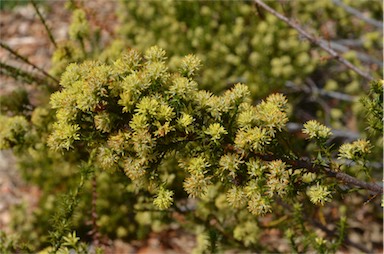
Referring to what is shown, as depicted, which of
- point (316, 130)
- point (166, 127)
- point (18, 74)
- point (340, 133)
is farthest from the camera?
point (340, 133)

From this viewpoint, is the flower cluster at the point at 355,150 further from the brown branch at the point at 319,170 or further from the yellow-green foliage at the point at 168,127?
the yellow-green foliage at the point at 168,127

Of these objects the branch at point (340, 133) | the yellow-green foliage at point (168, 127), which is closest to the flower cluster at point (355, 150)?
the yellow-green foliage at point (168, 127)

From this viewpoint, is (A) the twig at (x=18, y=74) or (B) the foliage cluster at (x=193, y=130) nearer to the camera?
(B) the foliage cluster at (x=193, y=130)

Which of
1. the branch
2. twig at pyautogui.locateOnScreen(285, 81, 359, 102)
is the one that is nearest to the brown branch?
the branch

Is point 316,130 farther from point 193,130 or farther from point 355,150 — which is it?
point 193,130

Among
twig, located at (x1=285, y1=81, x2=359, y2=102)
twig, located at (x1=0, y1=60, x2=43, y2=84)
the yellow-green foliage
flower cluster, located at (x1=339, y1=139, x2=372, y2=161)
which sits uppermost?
twig, located at (x1=285, y1=81, x2=359, y2=102)

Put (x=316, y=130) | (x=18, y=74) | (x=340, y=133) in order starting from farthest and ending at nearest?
(x=340, y=133) < (x=18, y=74) < (x=316, y=130)

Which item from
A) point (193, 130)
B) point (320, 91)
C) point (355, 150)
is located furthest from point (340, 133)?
point (193, 130)

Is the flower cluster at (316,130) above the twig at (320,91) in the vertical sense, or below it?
below

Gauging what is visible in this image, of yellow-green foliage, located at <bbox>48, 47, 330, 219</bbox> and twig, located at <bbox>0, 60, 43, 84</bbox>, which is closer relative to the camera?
yellow-green foliage, located at <bbox>48, 47, 330, 219</bbox>

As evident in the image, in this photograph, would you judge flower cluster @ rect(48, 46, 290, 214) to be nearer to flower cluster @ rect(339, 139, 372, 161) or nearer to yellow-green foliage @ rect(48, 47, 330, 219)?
yellow-green foliage @ rect(48, 47, 330, 219)

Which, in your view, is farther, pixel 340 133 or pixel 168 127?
pixel 340 133

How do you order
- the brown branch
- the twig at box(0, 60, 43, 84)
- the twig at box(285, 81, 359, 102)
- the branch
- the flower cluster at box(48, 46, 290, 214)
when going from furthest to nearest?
1. the twig at box(285, 81, 359, 102)
2. the branch
3. the twig at box(0, 60, 43, 84)
4. the brown branch
5. the flower cluster at box(48, 46, 290, 214)
